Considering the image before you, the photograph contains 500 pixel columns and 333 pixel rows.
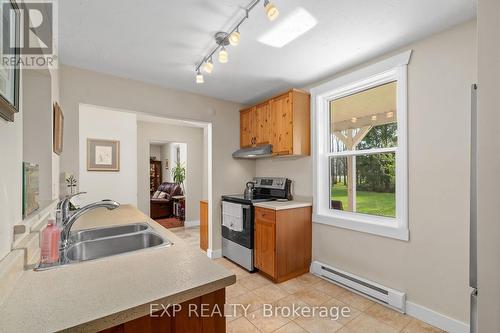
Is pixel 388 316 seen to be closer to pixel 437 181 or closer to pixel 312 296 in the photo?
pixel 312 296

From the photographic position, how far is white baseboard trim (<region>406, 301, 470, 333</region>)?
1.78m

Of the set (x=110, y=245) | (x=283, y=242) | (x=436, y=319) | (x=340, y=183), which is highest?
(x=340, y=183)

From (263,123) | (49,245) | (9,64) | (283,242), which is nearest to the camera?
(9,64)

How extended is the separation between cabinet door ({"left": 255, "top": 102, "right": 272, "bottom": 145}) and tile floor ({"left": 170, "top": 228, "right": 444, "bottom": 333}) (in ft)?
5.93

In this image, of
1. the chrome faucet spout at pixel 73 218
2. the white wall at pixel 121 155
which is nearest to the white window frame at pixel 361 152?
the chrome faucet spout at pixel 73 218

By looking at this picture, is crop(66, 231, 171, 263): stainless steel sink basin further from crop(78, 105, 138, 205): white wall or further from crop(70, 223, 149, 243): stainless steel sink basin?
crop(78, 105, 138, 205): white wall

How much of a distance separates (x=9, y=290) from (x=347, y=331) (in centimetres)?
212

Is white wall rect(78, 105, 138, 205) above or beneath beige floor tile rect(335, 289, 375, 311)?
above

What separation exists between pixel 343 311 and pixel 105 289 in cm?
208

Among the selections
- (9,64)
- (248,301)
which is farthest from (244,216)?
(9,64)

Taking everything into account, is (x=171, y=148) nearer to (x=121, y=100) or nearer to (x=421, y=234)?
(x=121, y=100)

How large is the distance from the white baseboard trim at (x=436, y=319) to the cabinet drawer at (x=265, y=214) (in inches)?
56.9

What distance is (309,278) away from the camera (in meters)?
2.79

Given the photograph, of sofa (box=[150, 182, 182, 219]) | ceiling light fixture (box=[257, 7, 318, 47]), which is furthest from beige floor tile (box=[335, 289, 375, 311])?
sofa (box=[150, 182, 182, 219])
